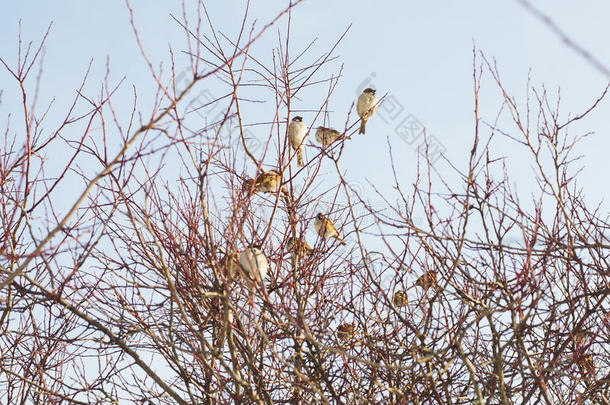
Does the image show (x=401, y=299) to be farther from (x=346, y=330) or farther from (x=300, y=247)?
(x=300, y=247)

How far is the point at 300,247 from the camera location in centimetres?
401

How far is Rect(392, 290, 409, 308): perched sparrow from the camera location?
410 cm

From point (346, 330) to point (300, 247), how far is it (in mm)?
893

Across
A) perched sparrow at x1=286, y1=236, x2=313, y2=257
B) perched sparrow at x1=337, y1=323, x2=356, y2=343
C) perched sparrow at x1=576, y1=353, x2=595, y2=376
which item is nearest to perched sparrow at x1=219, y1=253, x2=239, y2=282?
perched sparrow at x1=286, y1=236, x2=313, y2=257

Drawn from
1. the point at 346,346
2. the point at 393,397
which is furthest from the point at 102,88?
the point at 393,397

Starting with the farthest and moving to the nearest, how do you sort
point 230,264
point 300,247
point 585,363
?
point 300,247, point 585,363, point 230,264

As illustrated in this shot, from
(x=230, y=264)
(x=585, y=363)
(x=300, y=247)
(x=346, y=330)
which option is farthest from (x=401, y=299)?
(x=230, y=264)

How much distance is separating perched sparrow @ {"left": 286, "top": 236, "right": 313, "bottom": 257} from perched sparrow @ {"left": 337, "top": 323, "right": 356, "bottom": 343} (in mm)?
680

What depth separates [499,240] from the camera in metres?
3.46

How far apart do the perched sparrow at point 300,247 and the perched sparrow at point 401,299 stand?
769 millimetres

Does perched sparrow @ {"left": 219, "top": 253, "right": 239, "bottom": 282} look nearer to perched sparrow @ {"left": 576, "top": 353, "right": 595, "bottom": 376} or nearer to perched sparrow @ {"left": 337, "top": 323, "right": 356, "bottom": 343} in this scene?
perched sparrow @ {"left": 337, "top": 323, "right": 356, "bottom": 343}

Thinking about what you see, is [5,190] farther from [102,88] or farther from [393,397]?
[393,397]

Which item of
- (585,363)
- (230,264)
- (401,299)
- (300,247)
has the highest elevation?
(300,247)

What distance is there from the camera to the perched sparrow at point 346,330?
14.4 feet
